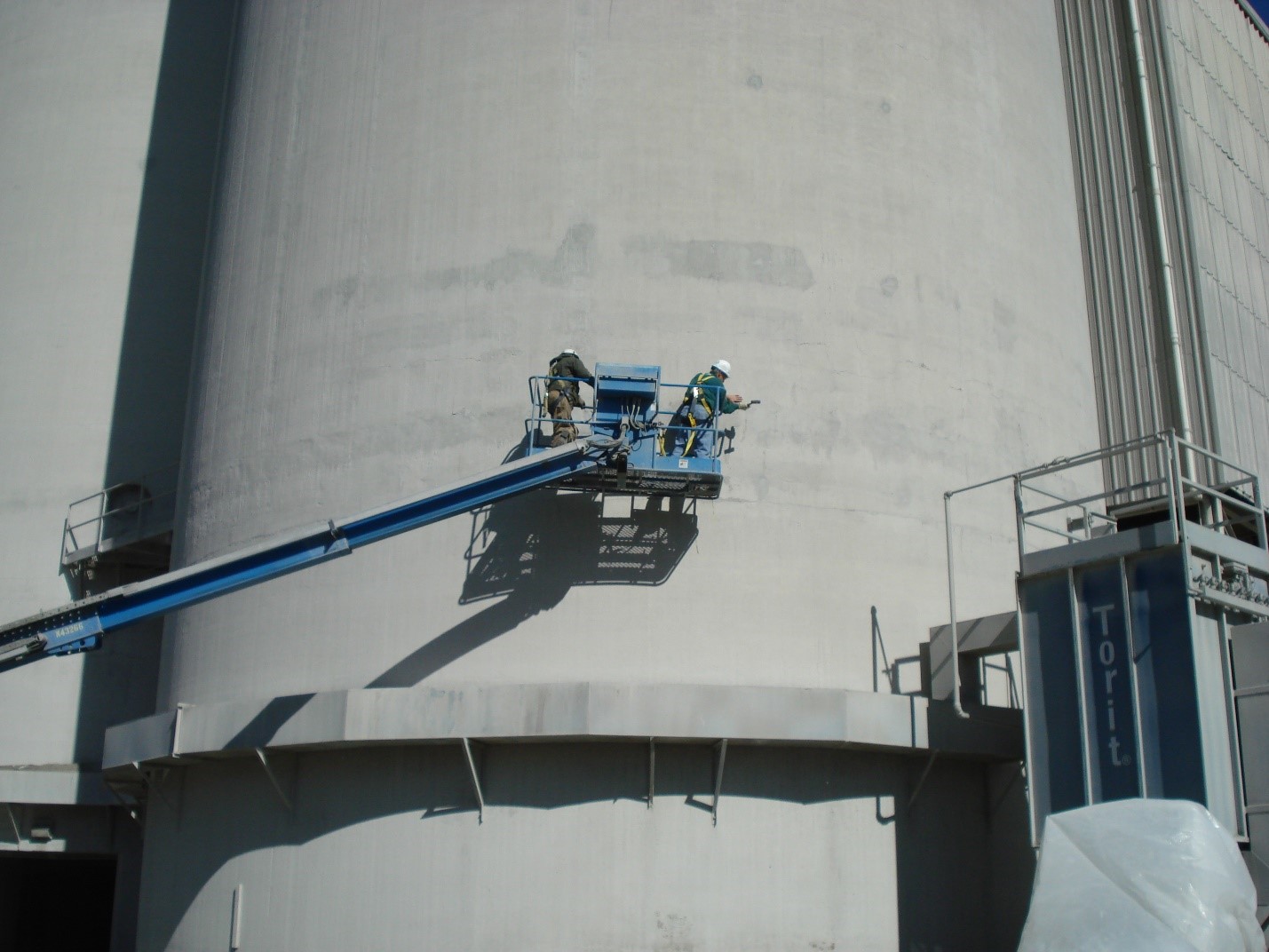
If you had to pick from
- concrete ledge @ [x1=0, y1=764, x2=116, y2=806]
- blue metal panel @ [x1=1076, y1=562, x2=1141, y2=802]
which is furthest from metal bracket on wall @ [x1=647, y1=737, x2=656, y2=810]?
concrete ledge @ [x1=0, y1=764, x2=116, y2=806]

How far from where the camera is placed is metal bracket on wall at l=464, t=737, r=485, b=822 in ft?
46.8

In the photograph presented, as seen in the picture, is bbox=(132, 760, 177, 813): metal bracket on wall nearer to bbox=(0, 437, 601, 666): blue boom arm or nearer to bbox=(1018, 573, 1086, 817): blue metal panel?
bbox=(0, 437, 601, 666): blue boom arm

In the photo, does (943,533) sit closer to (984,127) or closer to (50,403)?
(984,127)

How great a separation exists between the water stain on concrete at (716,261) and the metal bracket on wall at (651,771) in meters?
5.33

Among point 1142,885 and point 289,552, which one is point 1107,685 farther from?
point 289,552

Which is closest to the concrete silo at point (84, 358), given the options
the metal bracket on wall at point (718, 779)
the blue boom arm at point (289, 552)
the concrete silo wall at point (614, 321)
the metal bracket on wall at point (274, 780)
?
the concrete silo wall at point (614, 321)

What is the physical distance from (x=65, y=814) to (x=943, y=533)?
44.5 ft

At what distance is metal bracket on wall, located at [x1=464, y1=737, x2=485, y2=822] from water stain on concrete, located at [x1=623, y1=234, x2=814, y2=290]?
5.70 m

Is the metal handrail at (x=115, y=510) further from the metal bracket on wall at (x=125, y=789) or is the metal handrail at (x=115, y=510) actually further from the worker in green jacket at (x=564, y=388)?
the worker in green jacket at (x=564, y=388)

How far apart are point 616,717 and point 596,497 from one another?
2.56 m

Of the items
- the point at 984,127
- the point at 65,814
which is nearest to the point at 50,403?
the point at 65,814

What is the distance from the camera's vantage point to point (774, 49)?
56.4 ft

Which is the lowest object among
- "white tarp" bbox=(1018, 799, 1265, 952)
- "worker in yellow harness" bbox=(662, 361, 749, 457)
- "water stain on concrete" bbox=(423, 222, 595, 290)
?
"white tarp" bbox=(1018, 799, 1265, 952)

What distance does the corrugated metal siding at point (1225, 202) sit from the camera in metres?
21.8
